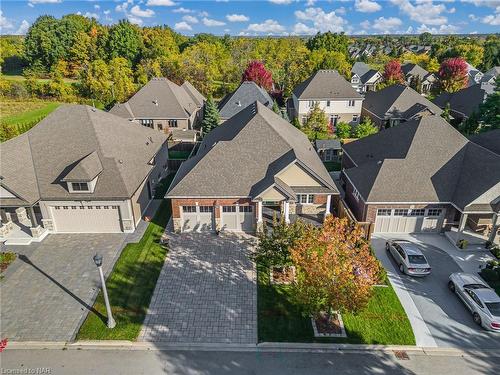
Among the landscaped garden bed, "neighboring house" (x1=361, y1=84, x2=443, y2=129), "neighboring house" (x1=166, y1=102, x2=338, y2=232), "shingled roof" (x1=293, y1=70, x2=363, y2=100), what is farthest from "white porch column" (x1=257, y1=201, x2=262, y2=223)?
"shingled roof" (x1=293, y1=70, x2=363, y2=100)

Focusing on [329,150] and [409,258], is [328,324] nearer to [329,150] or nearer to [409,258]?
[409,258]

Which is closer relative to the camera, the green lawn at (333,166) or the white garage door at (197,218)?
the white garage door at (197,218)

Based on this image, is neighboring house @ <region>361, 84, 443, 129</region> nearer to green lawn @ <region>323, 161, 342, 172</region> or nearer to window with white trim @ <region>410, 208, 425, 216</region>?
green lawn @ <region>323, 161, 342, 172</region>

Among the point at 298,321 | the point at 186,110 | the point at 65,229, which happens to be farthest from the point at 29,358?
the point at 186,110

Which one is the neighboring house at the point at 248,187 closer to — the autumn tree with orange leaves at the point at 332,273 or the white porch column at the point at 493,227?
the autumn tree with orange leaves at the point at 332,273

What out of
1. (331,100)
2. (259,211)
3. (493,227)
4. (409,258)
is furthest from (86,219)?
(331,100)

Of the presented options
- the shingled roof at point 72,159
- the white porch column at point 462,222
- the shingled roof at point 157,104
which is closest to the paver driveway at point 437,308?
the white porch column at point 462,222

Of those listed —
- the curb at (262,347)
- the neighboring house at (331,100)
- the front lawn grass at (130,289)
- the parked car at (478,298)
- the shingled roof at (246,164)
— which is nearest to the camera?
the curb at (262,347)
